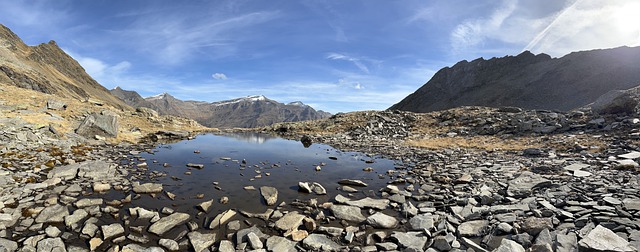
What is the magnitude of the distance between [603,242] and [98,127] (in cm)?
3549

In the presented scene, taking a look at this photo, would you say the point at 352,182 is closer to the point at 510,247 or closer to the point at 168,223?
the point at 510,247

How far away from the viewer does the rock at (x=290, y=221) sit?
9.21 m

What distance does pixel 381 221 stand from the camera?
9.74 metres

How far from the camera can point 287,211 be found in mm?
10820

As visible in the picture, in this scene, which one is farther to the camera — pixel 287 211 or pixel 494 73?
pixel 494 73

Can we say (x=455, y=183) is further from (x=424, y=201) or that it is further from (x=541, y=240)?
(x=541, y=240)

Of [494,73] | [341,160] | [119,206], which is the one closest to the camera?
[119,206]

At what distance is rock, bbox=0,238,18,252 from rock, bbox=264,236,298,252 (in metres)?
6.53

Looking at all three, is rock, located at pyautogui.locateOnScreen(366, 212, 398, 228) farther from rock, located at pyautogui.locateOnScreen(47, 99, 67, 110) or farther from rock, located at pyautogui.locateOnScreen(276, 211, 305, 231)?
rock, located at pyautogui.locateOnScreen(47, 99, 67, 110)

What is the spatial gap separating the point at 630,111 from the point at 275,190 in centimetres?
3477

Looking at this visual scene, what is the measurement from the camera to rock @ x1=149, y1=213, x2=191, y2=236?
875cm

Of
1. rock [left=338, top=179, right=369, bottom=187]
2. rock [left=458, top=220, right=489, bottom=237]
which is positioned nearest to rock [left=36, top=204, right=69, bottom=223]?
rock [left=338, top=179, right=369, bottom=187]

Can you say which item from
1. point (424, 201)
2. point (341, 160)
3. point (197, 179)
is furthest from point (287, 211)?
point (341, 160)

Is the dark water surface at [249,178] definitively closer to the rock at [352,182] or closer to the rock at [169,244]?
the rock at [352,182]
